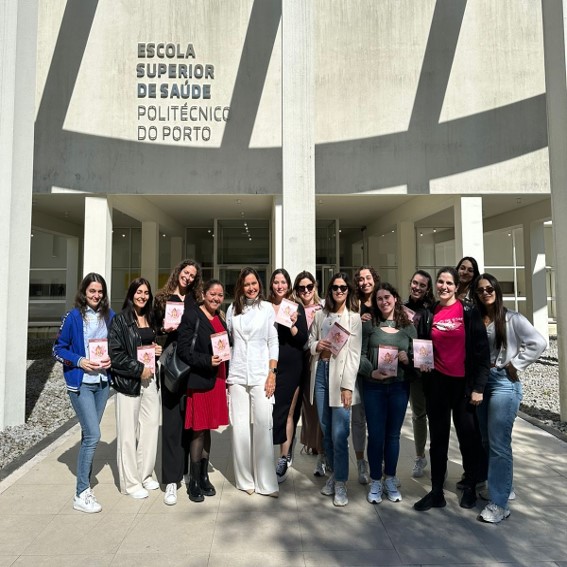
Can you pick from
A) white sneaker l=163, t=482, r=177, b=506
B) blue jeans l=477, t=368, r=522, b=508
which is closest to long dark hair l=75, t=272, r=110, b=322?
white sneaker l=163, t=482, r=177, b=506

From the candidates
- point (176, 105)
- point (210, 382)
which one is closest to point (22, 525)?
point (210, 382)

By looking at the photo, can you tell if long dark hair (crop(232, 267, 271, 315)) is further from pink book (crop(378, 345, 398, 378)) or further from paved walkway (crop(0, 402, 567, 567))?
paved walkway (crop(0, 402, 567, 567))

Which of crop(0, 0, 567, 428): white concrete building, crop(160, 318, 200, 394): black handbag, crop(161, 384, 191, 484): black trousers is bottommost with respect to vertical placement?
crop(161, 384, 191, 484): black trousers

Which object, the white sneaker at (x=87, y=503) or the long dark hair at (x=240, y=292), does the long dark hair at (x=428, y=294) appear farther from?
the white sneaker at (x=87, y=503)

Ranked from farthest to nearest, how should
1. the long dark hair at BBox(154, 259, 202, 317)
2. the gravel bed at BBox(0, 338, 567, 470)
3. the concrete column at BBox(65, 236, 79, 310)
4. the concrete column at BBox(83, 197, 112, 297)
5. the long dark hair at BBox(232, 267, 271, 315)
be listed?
the concrete column at BBox(65, 236, 79, 310) → the concrete column at BBox(83, 197, 112, 297) → the gravel bed at BBox(0, 338, 567, 470) → the long dark hair at BBox(154, 259, 202, 317) → the long dark hair at BBox(232, 267, 271, 315)

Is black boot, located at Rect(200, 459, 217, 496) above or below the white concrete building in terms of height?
below

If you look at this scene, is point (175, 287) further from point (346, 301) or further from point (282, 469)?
point (282, 469)

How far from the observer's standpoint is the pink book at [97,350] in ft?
11.6

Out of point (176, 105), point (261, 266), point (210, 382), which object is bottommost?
point (210, 382)

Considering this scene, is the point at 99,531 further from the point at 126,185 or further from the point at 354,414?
the point at 126,185

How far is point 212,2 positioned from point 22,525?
38.9 ft

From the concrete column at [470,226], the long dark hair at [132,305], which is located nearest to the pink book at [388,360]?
the long dark hair at [132,305]

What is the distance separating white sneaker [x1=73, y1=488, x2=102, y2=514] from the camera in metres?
3.54

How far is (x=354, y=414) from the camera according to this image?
13.4ft
